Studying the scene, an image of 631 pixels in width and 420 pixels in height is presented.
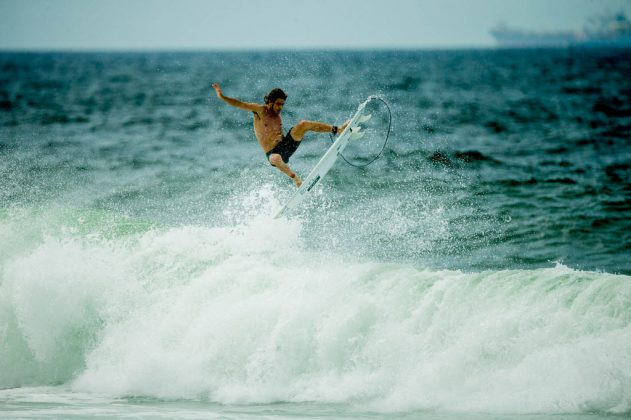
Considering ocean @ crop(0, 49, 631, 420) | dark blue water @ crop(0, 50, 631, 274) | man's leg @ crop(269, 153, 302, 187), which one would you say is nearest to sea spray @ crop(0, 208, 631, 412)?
ocean @ crop(0, 49, 631, 420)

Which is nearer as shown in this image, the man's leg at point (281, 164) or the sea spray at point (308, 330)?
the sea spray at point (308, 330)

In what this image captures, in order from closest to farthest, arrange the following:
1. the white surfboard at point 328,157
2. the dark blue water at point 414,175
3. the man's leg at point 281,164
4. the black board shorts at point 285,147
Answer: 1. the man's leg at point 281,164
2. the black board shorts at point 285,147
3. the white surfboard at point 328,157
4. the dark blue water at point 414,175

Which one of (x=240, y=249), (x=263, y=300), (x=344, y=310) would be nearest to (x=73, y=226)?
(x=240, y=249)

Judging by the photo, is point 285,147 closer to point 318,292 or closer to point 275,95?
point 275,95

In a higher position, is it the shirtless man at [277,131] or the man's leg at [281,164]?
the shirtless man at [277,131]

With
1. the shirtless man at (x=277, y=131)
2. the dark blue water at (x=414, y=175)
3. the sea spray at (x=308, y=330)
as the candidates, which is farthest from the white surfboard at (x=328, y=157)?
the dark blue water at (x=414, y=175)

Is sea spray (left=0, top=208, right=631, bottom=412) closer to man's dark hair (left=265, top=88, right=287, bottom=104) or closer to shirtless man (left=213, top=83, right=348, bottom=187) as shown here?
shirtless man (left=213, top=83, right=348, bottom=187)

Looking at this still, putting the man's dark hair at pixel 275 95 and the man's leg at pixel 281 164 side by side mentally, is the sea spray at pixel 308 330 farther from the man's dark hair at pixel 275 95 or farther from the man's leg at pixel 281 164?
the man's dark hair at pixel 275 95

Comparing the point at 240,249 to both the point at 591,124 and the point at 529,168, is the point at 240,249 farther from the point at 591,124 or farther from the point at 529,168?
the point at 591,124

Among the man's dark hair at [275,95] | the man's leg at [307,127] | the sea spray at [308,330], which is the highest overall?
the man's dark hair at [275,95]

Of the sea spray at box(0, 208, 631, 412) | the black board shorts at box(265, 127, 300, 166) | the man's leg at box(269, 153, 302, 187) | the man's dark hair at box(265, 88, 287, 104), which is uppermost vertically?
the man's dark hair at box(265, 88, 287, 104)

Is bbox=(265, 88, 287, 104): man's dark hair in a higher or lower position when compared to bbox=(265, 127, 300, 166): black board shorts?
higher

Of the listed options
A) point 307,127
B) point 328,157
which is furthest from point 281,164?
point 328,157

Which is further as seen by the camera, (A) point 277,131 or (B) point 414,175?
(B) point 414,175
